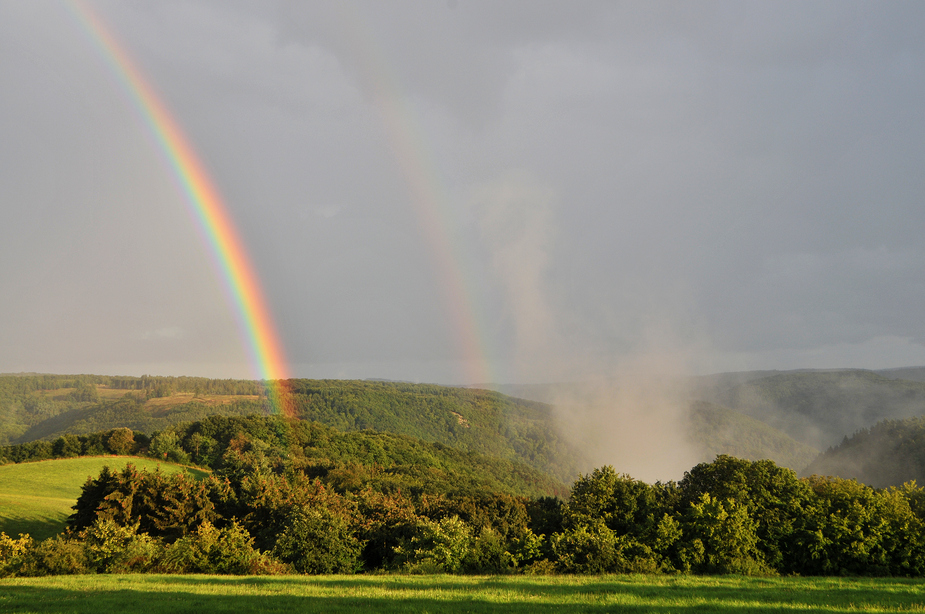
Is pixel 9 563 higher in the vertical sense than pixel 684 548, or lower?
lower

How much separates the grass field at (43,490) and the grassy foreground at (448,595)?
35.8 meters

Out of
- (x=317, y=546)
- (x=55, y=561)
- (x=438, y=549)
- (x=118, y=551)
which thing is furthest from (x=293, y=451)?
(x=438, y=549)

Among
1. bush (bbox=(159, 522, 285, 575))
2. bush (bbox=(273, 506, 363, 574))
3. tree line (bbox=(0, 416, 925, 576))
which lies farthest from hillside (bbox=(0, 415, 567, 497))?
bush (bbox=(159, 522, 285, 575))

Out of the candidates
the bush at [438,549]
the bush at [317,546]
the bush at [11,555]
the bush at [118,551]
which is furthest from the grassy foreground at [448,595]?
the bush at [317,546]

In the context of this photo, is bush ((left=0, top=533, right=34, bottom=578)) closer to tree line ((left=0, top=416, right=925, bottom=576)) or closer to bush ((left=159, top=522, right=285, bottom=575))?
tree line ((left=0, top=416, right=925, bottom=576))

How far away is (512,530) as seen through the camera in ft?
134

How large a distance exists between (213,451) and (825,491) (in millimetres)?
121505

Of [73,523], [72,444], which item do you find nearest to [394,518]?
[73,523]

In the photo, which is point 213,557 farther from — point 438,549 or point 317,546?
point 438,549

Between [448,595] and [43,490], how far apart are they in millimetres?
82452

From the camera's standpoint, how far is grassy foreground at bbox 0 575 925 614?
1625 centimetres

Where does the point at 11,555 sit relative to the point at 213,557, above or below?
below

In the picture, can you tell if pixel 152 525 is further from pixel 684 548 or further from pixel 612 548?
pixel 684 548

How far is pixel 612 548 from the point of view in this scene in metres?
29.7
